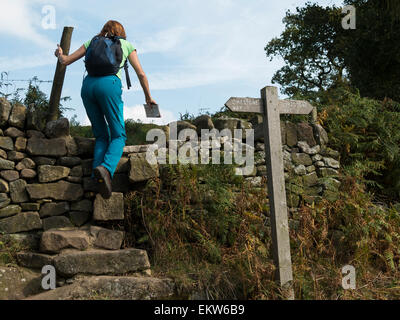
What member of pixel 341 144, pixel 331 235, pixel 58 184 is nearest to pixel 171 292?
pixel 58 184

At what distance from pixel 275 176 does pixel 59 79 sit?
11.7 feet

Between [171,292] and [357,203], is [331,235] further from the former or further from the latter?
[171,292]

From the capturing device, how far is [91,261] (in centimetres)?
469

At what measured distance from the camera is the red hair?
5329mm

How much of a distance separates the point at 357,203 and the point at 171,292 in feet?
10.5

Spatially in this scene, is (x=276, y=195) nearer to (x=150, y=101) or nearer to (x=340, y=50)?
(x=150, y=101)

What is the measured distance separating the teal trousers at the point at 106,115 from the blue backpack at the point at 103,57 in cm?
9

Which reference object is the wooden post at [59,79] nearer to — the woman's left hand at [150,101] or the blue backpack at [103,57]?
the blue backpack at [103,57]

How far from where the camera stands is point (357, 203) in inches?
239

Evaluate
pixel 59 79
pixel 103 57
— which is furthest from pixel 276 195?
pixel 59 79

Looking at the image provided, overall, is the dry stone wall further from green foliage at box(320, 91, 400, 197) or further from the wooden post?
green foliage at box(320, 91, 400, 197)

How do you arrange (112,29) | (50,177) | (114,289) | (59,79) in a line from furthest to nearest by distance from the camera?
(59,79), (50,177), (112,29), (114,289)

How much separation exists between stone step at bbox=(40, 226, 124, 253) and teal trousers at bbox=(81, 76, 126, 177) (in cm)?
76

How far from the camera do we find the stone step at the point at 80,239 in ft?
16.1
